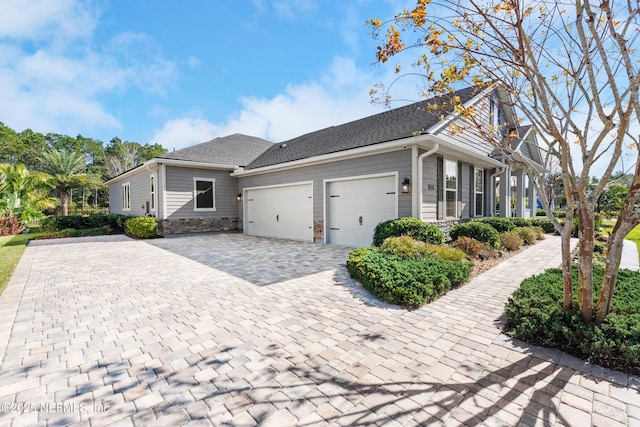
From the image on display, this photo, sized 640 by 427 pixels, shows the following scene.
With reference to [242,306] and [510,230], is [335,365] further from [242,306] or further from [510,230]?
[510,230]

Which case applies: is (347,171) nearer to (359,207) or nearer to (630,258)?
(359,207)

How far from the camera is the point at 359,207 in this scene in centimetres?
905

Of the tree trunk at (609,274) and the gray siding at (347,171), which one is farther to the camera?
the gray siding at (347,171)

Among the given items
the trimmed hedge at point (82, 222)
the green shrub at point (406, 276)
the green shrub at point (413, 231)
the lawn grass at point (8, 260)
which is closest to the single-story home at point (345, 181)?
the green shrub at point (413, 231)

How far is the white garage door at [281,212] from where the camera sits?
10672 millimetres

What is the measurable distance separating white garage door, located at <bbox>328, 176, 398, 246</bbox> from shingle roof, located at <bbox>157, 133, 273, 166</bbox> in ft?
21.0

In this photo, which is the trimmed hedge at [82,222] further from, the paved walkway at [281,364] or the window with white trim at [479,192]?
the window with white trim at [479,192]

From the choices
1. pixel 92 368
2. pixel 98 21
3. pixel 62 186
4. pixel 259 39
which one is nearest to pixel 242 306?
pixel 92 368

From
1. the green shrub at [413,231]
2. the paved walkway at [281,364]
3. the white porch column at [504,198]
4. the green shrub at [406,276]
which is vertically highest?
the white porch column at [504,198]

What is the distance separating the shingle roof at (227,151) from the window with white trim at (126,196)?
6.42 m

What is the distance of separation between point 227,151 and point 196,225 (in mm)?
4035

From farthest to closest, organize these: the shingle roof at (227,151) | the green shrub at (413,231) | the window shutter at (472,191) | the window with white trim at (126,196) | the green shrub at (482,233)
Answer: the window with white trim at (126,196)
the shingle roof at (227,151)
the window shutter at (472,191)
the green shrub at (482,233)
the green shrub at (413,231)

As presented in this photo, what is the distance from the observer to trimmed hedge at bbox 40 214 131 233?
48.8ft

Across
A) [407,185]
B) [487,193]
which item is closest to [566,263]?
[407,185]
